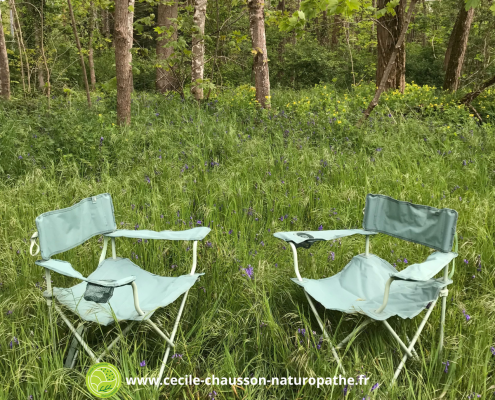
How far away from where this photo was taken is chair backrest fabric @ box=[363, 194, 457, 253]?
180cm

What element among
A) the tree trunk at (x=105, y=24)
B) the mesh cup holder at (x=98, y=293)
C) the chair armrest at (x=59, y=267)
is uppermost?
the tree trunk at (x=105, y=24)

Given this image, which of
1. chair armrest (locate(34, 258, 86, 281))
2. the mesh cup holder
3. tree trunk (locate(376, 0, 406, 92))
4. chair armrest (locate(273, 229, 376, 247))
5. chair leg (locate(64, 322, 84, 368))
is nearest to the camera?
the mesh cup holder

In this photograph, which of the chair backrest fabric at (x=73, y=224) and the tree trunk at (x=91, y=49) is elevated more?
the tree trunk at (x=91, y=49)

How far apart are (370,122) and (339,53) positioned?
42.5 feet

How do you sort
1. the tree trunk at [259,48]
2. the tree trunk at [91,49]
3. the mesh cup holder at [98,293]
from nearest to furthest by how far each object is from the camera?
the mesh cup holder at [98,293], the tree trunk at [259,48], the tree trunk at [91,49]

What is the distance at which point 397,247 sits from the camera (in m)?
2.51

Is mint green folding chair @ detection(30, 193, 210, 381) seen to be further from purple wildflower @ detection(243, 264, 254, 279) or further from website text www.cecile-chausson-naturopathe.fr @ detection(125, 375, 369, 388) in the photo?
purple wildflower @ detection(243, 264, 254, 279)

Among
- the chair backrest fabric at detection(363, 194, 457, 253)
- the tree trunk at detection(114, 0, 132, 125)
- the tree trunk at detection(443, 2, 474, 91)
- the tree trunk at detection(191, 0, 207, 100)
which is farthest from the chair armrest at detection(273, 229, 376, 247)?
the tree trunk at detection(443, 2, 474, 91)

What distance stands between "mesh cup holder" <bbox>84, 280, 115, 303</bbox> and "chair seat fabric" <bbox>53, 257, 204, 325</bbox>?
0.15 m

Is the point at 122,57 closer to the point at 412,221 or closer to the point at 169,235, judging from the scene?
the point at 169,235

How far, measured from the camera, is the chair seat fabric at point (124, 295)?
1.68 m

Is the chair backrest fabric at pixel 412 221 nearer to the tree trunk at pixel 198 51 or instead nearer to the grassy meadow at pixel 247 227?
the grassy meadow at pixel 247 227

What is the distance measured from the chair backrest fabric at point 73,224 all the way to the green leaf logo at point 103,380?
0.55 m

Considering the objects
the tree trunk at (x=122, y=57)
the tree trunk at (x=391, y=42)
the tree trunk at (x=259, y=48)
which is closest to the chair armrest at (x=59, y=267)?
the tree trunk at (x=122, y=57)
